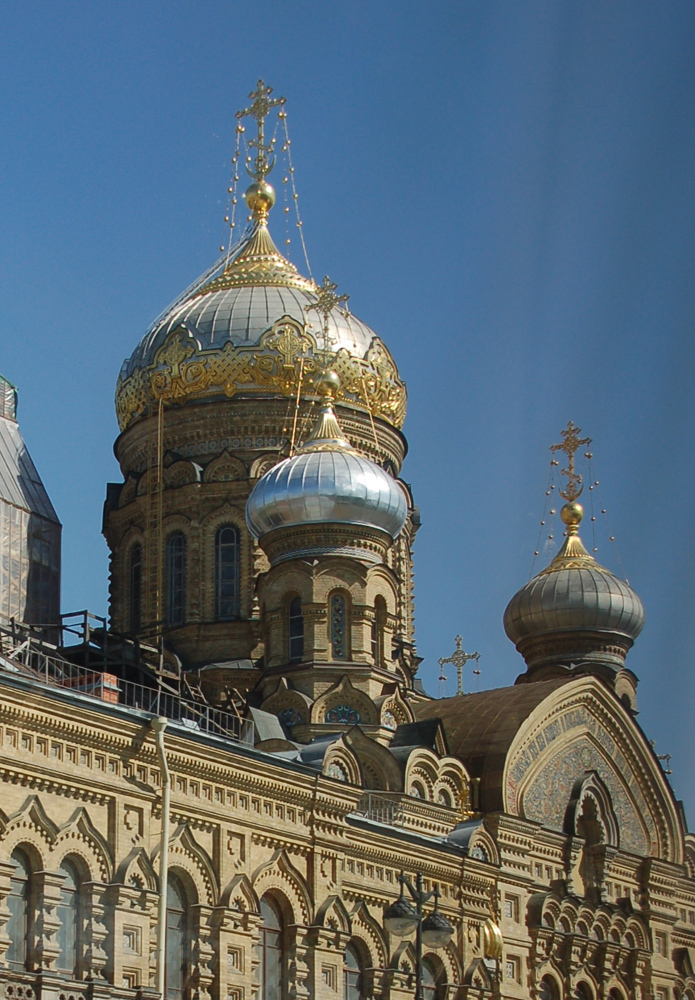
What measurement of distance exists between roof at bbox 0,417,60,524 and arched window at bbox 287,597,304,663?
3.99 m

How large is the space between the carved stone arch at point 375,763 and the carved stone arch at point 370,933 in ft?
9.72

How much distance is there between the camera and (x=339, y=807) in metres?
21.3

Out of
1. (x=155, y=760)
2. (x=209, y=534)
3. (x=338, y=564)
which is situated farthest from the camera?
(x=209, y=534)

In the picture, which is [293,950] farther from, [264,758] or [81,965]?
[81,965]

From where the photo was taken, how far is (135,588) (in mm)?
30672

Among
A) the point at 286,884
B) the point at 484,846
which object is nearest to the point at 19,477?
the point at 484,846

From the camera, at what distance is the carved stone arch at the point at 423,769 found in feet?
82.1

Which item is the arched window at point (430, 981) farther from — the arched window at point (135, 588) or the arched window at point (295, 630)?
the arched window at point (135, 588)

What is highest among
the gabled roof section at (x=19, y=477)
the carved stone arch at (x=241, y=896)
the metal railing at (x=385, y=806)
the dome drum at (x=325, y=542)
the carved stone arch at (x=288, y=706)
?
the gabled roof section at (x=19, y=477)

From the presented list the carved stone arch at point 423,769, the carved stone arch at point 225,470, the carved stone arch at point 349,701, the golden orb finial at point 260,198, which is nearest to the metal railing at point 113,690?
the carved stone arch at point 349,701

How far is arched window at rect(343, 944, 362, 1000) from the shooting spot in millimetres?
21688

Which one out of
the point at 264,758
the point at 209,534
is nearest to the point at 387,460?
the point at 209,534

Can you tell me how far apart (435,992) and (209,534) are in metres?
9.32

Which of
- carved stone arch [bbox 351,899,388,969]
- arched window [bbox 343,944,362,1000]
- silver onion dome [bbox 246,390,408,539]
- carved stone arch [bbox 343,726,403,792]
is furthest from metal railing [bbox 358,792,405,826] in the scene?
silver onion dome [bbox 246,390,408,539]
